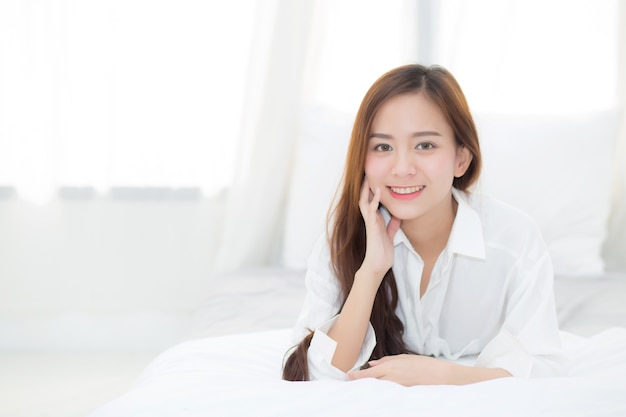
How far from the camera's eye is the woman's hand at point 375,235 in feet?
4.46

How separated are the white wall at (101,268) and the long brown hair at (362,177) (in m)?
1.09

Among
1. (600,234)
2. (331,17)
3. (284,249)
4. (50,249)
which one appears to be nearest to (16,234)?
(50,249)

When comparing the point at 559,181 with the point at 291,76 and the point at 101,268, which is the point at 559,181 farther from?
the point at 101,268

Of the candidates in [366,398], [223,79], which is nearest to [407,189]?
[366,398]

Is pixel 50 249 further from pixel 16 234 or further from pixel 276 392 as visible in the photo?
pixel 276 392

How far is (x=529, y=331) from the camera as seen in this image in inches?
50.8

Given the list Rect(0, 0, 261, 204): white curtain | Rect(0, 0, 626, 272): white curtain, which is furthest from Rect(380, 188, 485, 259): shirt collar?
Rect(0, 0, 261, 204): white curtain

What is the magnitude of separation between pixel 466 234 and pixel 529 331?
0.71ft

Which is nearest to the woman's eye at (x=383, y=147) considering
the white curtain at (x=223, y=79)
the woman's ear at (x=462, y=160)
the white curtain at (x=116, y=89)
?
the woman's ear at (x=462, y=160)

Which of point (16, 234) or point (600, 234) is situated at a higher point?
point (600, 234)

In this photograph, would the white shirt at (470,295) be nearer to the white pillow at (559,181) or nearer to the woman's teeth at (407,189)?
the woman's teeth at (407,189)

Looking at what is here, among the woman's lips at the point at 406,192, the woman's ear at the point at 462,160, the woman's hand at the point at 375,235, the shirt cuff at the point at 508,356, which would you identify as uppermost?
the woman's ear at the point at 462,160

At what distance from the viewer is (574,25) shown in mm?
2307

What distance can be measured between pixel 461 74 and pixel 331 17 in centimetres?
47
